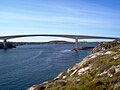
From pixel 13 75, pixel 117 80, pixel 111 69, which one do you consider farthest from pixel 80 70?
pixel 13 75

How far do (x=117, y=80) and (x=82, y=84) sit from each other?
3121mm

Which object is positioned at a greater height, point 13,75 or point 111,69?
point 111,69

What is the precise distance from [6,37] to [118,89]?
174m

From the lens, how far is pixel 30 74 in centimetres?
5950

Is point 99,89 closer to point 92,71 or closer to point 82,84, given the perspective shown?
point 82,84

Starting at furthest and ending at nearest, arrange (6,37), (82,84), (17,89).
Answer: (6,37)
(17,89)
(82,84)

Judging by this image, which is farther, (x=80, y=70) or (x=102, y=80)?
(x=80, y=70)

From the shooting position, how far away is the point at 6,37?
18900 centimetres

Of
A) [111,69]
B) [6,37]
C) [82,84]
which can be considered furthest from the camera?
[6,37]

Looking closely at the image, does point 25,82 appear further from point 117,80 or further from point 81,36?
point 81,36

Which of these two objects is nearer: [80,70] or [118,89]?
[118,89]

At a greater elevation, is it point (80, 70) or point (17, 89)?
point (80, 70)

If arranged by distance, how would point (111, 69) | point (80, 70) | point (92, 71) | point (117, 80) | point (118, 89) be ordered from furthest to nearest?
point (80, 70) < point (92, 71) < point (111, 69) < point (117, 80) < point (118, 89)

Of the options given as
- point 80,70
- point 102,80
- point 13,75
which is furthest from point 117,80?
point 13,75
